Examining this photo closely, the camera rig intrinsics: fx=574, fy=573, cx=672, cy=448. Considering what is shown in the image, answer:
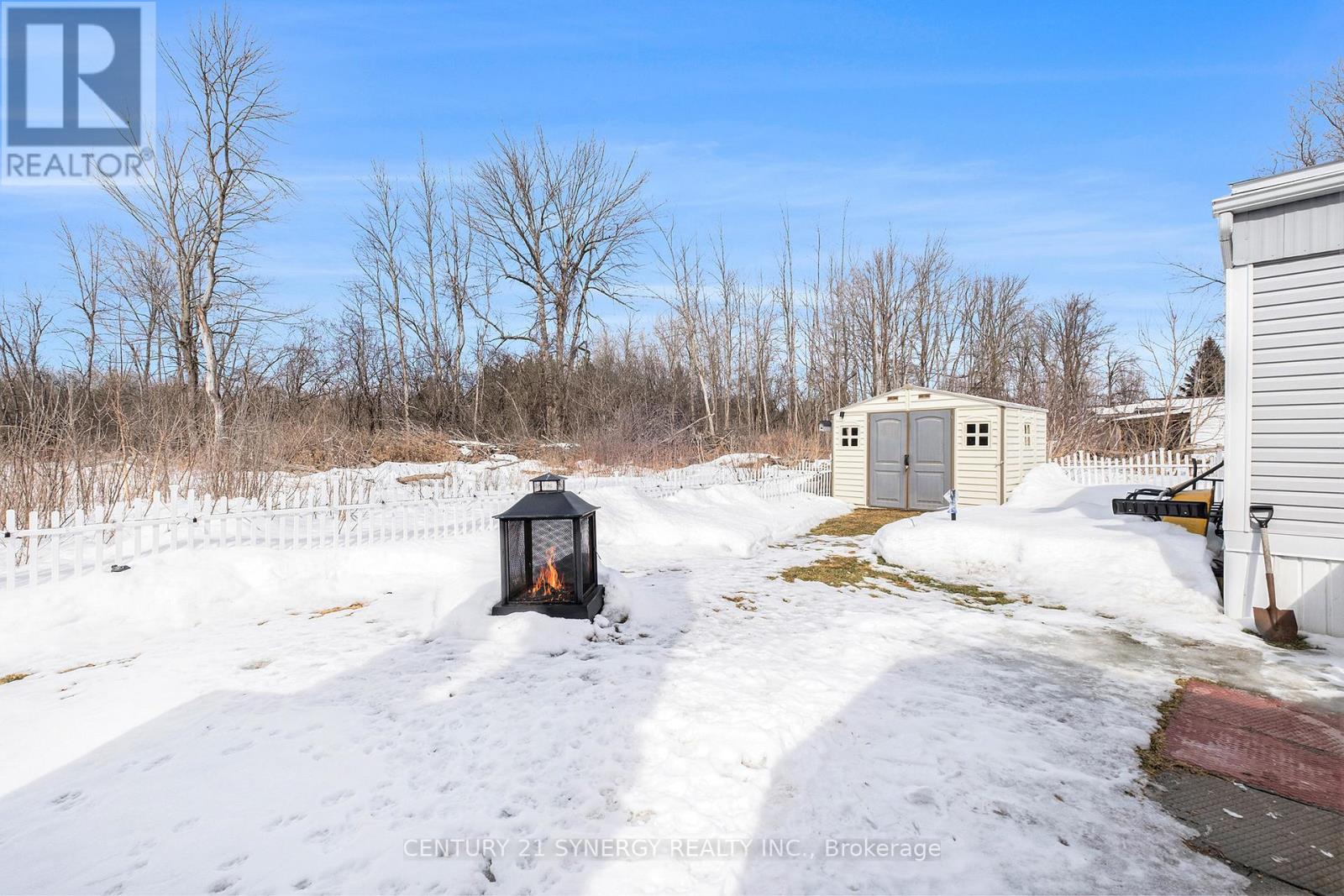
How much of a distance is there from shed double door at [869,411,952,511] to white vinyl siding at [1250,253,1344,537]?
7703mm

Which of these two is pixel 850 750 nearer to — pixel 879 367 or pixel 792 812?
pixel 792 812

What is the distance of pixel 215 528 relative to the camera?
663 centimetres

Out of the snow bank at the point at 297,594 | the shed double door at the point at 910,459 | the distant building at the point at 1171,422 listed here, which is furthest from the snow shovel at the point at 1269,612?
the distant building at the point at 1171,422

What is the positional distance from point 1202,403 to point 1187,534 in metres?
18.2

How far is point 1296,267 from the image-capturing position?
4.61m

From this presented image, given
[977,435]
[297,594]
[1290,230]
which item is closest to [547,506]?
[297,594]

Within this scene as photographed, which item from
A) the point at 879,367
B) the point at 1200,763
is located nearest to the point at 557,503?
the point at 1200,763

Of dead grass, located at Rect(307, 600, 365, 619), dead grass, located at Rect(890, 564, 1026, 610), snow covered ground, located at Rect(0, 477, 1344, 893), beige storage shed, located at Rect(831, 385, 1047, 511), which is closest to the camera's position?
snow covered ground, located at Rect(0, 477, 1344, 893)

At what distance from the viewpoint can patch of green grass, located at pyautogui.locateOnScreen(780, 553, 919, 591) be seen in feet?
21.3

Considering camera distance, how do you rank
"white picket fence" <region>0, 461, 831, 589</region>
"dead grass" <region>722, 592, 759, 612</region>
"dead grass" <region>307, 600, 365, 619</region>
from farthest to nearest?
"dead grass" <region>722, 592, 759, 612</region> → "dead grass" <region>307, 600, 365, 619</region> → "white picket fence" <region>0, 461, 831, 589</region>

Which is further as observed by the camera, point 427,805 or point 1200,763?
point 1200,763

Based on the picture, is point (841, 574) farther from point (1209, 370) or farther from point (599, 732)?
point (1209, 370)

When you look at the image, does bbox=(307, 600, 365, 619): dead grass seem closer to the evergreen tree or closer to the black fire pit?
the black fire pit

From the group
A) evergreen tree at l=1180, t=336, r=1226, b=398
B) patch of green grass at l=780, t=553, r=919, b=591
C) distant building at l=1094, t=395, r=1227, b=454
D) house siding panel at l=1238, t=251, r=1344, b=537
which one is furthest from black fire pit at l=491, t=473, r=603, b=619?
evergreen tree at l=1180, t=336, r=1226, b=398
